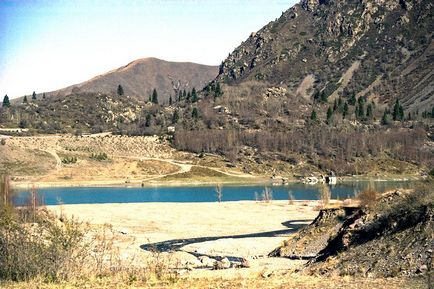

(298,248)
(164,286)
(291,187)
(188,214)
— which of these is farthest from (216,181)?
(164,286)

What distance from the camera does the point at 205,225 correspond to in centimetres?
6450

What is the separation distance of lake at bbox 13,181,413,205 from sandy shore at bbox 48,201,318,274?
19.1m

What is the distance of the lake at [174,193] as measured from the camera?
108600 millimetres

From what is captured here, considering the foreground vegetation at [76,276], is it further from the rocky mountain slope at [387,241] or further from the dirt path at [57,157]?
the dirt path at [57,157]

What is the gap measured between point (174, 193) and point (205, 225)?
198 feet

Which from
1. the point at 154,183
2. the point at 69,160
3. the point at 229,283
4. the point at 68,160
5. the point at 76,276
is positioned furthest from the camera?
the point at 69,160

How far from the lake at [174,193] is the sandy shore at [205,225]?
19084mm

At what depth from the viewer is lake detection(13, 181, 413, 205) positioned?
4276 inches

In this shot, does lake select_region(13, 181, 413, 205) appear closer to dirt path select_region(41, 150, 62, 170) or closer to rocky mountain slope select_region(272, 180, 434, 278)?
dirt path select_region(41, 150, 62, 170)

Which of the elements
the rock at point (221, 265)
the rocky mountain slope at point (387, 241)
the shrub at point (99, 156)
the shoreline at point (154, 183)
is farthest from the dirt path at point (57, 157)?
the rocky mountain slope at point (387, 241)

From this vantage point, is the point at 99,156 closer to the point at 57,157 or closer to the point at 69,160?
the point at 69,160

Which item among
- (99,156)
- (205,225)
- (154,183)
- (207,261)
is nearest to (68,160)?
(99,156)

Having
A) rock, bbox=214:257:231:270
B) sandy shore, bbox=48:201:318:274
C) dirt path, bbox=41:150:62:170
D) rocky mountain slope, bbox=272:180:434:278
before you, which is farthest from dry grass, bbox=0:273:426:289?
dirt path, bbox=41:150:62:170

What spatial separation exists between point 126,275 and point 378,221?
571 inches
